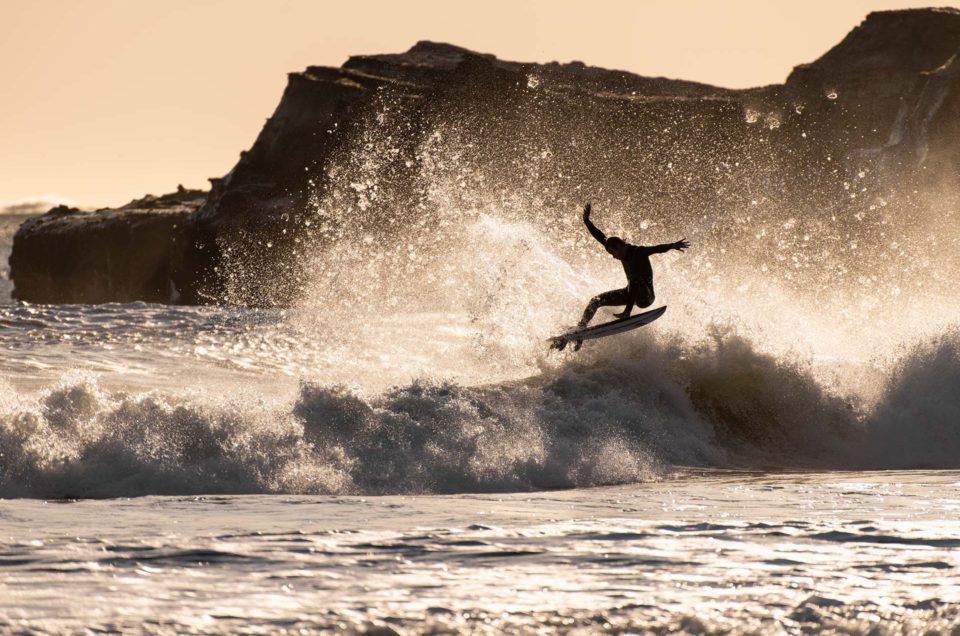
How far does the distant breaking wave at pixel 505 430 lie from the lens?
1363 cm

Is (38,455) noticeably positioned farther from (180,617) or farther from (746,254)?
(746,254)

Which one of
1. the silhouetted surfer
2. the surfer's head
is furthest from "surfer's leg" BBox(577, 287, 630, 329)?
the surfer's head

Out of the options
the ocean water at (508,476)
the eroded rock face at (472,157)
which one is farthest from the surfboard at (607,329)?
the eroded rock face at (472,157)

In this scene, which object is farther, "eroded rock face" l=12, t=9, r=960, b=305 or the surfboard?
"eroded rock face" l=12, t=9, r=960, b=305

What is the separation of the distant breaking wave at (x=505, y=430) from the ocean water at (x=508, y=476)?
4cm

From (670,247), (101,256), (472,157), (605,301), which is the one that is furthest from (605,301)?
(472,157)

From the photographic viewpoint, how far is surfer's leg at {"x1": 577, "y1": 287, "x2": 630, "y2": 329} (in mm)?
20062

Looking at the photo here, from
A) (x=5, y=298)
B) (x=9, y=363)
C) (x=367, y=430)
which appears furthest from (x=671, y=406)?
(x=5, y=298)

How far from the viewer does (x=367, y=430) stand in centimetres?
1536

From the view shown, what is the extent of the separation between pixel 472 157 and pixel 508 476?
85.6m

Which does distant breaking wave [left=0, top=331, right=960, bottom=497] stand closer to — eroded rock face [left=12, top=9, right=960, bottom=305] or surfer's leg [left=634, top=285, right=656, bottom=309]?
surfer's leg [left=634, top=285, right=656, bottom=309]

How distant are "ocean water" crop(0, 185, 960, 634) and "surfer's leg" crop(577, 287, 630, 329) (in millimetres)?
581

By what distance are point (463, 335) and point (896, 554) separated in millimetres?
21481

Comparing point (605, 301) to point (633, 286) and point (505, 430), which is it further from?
point (505, 430)
